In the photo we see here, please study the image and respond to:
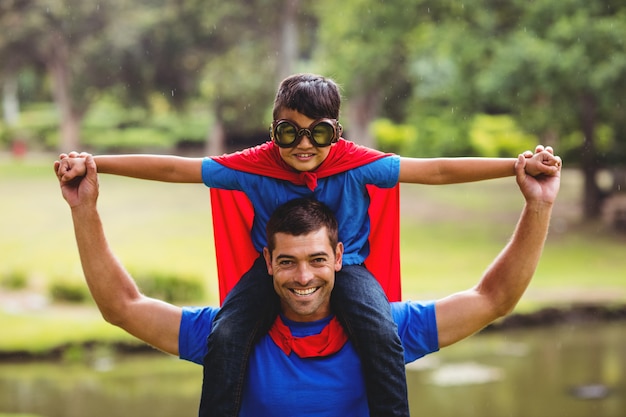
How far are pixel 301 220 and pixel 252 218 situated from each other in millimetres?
316

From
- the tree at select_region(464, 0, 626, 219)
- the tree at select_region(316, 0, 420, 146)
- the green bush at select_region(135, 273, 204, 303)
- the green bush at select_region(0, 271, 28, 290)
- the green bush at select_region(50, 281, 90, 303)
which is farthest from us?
the tree at select_region(316, 0, 420, 146)

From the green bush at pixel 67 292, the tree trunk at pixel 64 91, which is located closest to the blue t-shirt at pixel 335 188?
the green bush at pixel 67 292

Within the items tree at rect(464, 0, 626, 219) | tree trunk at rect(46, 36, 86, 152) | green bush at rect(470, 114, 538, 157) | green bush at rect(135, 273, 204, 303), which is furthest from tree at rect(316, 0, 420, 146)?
tree trunk at rect(46, 36, 86, 152)

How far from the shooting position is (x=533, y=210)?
2.54 metres

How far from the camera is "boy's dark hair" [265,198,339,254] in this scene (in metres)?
2.44

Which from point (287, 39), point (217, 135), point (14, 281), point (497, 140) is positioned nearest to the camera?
point (14, 281)

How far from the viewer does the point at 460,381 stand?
9.77 metres

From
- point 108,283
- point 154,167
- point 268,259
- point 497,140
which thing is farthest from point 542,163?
point 497,140

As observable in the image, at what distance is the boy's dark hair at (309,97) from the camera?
251cm

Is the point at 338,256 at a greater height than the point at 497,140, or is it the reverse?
the point at 497,140

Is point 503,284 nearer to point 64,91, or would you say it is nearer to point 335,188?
point 335,188

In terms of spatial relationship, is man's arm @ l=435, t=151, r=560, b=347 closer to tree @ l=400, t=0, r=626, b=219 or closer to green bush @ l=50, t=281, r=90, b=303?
green bush @ l=50, t=281, r=90, b=303

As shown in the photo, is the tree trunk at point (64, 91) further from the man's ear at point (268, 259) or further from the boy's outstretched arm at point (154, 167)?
the man's ear at point (268, 259)

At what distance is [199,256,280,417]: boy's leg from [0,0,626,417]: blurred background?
2.66 feet
